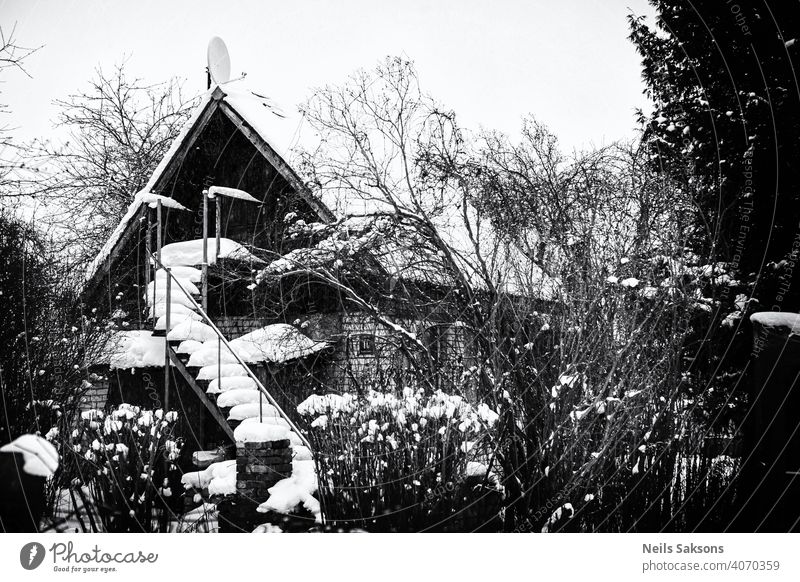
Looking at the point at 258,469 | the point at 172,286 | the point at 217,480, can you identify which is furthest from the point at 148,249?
the point at 258,469

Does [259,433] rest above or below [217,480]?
above

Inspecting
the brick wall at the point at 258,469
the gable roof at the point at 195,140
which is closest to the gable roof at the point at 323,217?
the gable roof at the point at 195,140

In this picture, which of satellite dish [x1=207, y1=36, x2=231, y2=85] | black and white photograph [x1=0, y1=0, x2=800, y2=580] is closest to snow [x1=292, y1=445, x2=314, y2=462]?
black and white photograph [x1=0, y1=0, x2=800, y2=580]

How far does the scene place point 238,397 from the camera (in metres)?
6.86

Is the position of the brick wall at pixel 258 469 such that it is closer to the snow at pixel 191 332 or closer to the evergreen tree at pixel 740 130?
the snow at pixel 191 332

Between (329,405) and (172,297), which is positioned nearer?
(329,405)

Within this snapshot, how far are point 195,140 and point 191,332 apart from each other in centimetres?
277

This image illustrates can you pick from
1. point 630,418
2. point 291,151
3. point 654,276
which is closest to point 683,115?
point 654,276

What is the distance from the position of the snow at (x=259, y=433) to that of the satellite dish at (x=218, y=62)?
3823 mm

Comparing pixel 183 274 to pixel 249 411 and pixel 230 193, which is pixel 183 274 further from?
pixel 249 411

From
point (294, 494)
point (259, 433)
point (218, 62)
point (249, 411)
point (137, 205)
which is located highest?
point (218, 62)

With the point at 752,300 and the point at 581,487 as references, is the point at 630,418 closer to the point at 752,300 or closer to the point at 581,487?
the point at 581,487

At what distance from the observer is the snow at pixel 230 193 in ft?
28.2

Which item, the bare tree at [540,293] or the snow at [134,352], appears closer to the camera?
the bare tree at [540,293]
